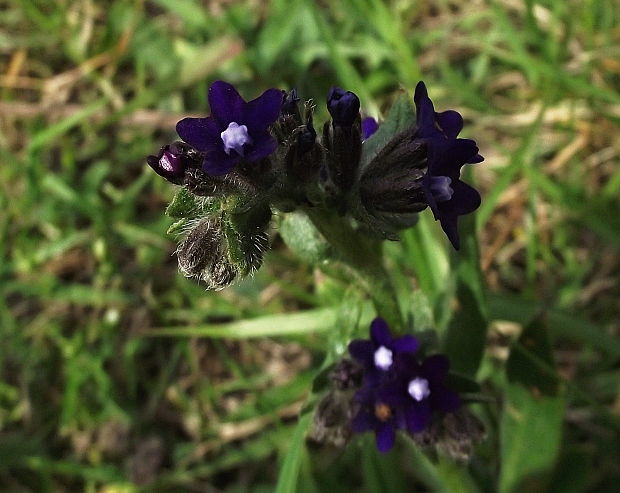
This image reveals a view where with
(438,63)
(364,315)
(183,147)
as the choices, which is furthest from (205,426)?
(438,63)

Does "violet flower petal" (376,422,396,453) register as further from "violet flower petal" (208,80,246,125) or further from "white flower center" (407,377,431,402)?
"violet flower petal" (208,80,246,125)

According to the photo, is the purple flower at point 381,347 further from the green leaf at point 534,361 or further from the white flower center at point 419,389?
the green leaf at point 534,361

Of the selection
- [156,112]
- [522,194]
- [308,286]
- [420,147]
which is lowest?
[522,194]

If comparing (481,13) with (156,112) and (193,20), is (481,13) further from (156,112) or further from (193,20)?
(156,112)

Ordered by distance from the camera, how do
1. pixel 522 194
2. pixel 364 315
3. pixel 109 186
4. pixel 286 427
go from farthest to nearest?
pixel 109 186 < pixel 522 194 < pixel 286 427 < pixel 364 315

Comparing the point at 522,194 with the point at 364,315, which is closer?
the point at 364,315

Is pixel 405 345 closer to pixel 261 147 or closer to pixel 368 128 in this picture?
pixel 368 128

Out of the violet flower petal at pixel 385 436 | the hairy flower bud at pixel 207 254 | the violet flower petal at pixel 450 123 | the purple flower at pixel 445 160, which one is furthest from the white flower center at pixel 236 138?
the violet flower petal at pixel 385 436

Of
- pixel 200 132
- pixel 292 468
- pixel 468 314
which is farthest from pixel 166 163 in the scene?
pixel 468 314
